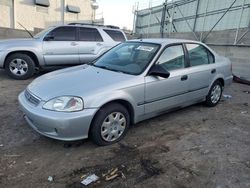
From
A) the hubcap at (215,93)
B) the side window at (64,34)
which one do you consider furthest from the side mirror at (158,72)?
the side window at (64,34)

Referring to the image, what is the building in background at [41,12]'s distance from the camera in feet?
54.0

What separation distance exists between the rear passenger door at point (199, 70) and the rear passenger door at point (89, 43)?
4078 mm

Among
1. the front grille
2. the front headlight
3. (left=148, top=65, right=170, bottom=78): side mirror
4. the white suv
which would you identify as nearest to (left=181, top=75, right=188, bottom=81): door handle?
(left=148, top=65, right=170, bottom=78): side mirror

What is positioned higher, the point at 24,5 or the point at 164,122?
the point at 24,5

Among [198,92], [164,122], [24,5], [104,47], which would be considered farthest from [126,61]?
[24,5]

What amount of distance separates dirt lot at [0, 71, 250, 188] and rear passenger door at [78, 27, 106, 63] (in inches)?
152

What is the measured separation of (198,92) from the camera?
5.13 meters

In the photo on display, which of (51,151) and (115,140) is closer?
(51,151)

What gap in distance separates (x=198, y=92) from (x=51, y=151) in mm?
3088

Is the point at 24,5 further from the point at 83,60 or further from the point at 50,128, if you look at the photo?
the point at 50,128

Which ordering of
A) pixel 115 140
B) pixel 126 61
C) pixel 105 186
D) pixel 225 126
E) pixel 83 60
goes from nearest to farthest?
1. pixel 105 186
2. pixel 115 140
3. pixel 126 61
4. pixel 225 126
5. pixel 83 60

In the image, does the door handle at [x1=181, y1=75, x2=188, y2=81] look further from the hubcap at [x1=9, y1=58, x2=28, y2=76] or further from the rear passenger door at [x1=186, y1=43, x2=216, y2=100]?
the hubcap at [x1=9, y1=58, x2=28, y2=76]

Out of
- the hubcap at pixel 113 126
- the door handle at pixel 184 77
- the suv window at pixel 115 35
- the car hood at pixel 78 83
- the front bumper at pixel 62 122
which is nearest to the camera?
the front bumper at pixel 62 122

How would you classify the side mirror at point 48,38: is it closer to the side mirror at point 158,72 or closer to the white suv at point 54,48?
the white suv at point 54,48
